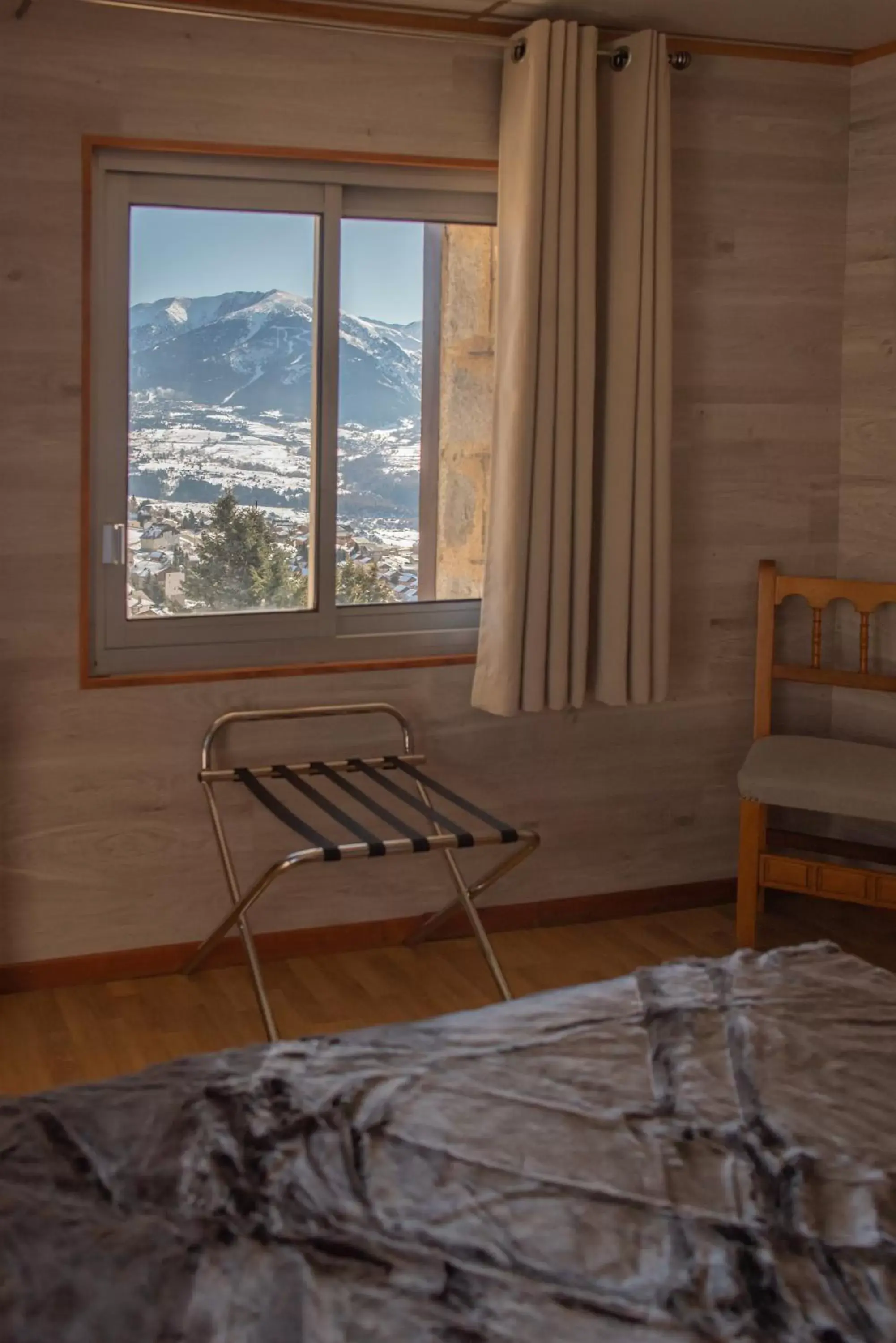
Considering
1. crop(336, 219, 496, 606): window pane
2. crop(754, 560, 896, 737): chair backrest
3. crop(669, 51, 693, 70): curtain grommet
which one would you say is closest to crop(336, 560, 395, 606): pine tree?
crop(336, 219, 496, 606): window pane

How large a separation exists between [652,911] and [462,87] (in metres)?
2.19

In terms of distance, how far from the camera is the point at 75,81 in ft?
10.3

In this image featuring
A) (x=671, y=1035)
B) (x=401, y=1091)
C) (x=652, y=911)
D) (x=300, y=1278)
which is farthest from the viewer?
(x=652, y=911)

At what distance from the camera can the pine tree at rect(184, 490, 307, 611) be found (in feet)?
11.5

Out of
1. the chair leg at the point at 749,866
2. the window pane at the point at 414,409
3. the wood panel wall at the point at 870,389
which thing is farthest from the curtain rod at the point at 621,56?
the chair leg at the point at 749,866

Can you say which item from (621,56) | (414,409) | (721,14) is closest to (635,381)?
(414,409)

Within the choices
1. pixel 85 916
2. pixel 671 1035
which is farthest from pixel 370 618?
pixel 671 1035

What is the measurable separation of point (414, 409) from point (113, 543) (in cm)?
86

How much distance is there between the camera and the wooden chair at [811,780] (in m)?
3.44

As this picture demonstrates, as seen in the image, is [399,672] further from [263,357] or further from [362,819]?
[263,357]

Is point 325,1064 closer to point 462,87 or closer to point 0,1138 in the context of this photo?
point 0,1138

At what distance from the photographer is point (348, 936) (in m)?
3.67

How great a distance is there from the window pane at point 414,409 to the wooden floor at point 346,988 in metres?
0.92

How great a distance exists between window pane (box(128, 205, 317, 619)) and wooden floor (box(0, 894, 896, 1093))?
884 millimetres
